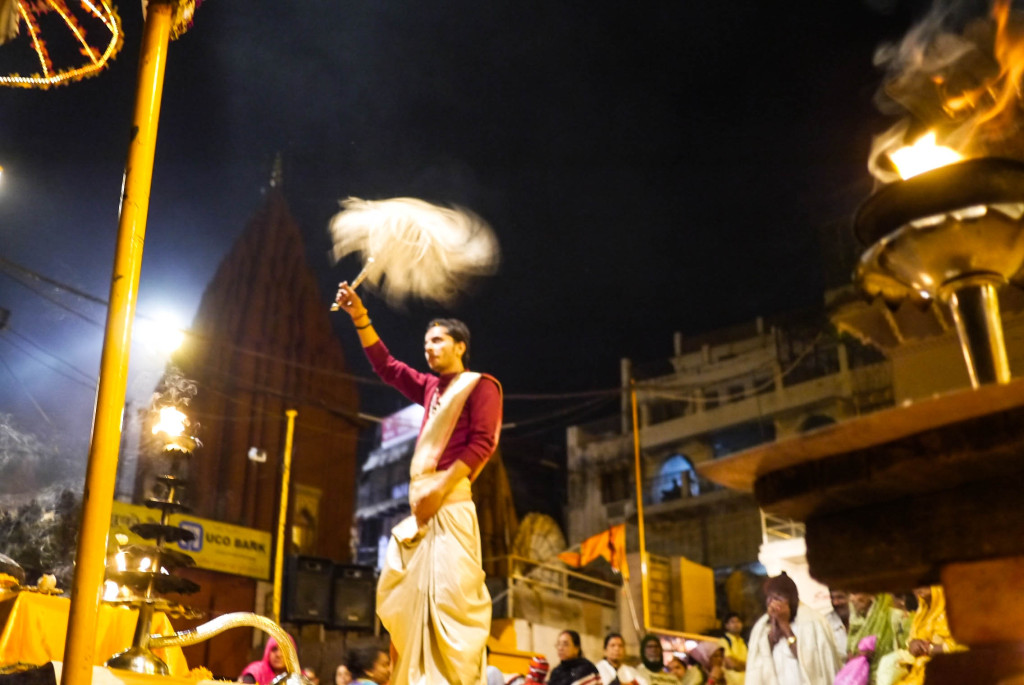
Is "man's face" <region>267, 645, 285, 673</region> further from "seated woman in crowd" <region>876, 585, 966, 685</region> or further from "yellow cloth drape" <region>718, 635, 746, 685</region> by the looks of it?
"seated woman in crowd" <region>876, 585, 966, 685</region>

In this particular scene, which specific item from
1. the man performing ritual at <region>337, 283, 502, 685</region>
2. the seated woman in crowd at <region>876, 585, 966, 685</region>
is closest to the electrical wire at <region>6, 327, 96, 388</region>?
the man performing ritual at <region>337, 283, 502, 685</region>

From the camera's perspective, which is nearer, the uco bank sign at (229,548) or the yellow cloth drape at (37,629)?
the yellow cloth drape at (37,629)

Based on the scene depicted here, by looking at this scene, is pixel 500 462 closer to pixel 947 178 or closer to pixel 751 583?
pixel 751 583

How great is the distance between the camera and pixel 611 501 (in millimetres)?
37594

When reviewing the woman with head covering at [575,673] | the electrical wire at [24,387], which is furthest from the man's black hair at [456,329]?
the electrical wire at [24,387]

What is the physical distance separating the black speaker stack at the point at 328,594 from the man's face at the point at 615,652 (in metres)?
9.92

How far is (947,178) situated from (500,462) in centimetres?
3101

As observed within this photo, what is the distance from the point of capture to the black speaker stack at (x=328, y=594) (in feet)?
63.9

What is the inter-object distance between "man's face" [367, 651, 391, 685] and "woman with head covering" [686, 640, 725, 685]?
3774mm

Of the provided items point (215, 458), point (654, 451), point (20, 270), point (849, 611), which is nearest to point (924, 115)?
point (849, 611)

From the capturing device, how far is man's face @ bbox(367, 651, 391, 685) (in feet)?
27.1

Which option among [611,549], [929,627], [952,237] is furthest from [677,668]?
[611,549]

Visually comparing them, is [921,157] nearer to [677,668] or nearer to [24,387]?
[677,668]

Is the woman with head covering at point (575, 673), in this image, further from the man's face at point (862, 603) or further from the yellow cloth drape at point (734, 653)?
the man's face at point (862, 603)
